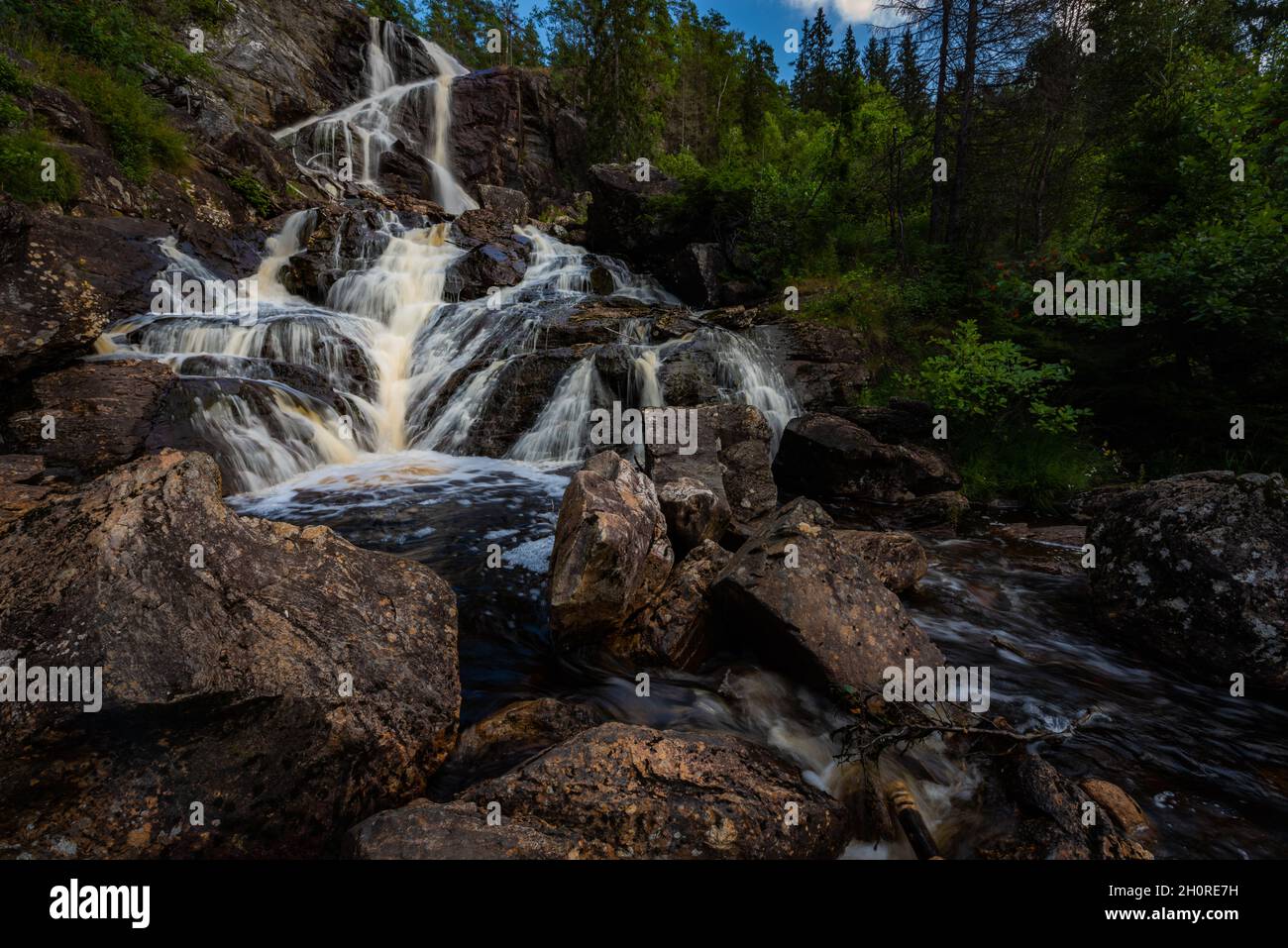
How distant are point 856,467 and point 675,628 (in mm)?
5536

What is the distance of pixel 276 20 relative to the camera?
25844 mm

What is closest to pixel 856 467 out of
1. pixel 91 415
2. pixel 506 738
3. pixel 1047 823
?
pixel 1047 823

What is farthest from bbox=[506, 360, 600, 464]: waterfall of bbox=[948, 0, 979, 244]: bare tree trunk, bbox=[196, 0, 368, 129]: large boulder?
bbox=[196, 0, 368, 129]: large boulder

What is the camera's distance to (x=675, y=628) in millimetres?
4449

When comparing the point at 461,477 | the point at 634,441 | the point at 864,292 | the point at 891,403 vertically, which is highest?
the point at 864,292

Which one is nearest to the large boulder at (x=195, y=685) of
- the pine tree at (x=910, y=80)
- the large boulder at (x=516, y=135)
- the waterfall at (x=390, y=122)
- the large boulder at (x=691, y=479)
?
the large boulder at (x=691, y=479)

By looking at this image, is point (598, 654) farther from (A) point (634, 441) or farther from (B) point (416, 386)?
(B) point (416, 386)

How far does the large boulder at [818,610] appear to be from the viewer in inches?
155

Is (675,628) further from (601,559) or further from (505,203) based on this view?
(505,203)

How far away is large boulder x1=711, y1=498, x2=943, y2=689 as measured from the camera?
394 centimetres

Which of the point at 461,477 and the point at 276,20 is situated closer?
the point at 461,477

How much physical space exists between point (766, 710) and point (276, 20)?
125 feet

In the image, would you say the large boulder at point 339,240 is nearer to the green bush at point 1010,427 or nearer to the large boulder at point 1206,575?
the green bush at point 1010,427

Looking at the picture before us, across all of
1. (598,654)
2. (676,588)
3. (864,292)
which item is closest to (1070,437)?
(864,292)
